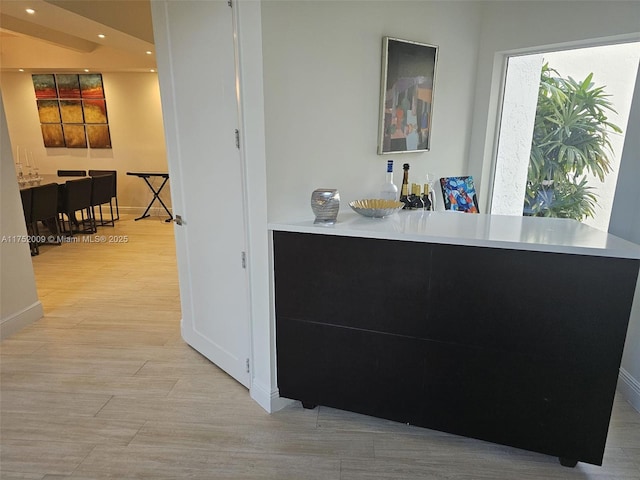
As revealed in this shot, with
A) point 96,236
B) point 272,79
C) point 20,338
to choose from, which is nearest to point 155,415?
point 20,338

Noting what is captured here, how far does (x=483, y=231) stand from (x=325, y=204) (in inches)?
29.9

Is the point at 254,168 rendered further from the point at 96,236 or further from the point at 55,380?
the point at 96,236

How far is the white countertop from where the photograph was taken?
1620 mm

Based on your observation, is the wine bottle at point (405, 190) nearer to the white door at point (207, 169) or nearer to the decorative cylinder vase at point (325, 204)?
the decorative cylinder vase at point (325, 204)

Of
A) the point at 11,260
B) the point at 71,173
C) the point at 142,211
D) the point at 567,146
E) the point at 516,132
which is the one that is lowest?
the point at 142,211

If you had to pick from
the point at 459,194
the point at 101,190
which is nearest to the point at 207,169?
the point at 459,194

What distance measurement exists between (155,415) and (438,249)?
175cm

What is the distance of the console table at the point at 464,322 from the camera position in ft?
5.44

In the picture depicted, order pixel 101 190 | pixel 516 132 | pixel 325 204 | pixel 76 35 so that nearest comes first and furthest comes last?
pixel 325 204 < pixel 516 132 < pixel 76 35 < pixel 101 190

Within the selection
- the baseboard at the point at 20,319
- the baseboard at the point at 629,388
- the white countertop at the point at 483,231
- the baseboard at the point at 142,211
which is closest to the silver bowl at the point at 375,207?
the white countertop at the point at 483,231

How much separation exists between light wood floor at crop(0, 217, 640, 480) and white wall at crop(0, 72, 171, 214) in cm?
480

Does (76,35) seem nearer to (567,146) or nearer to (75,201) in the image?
(75,201)

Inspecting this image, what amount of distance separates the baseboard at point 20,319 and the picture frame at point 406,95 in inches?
120

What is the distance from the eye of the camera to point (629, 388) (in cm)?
229
